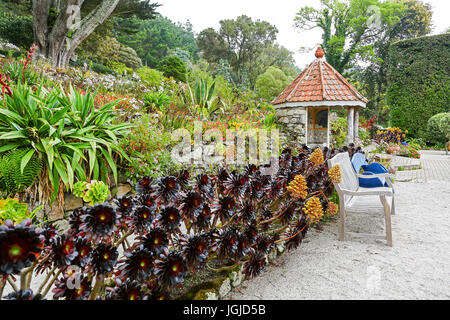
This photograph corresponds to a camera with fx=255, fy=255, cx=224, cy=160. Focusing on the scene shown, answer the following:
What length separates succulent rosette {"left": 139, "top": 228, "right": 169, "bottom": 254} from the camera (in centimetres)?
125

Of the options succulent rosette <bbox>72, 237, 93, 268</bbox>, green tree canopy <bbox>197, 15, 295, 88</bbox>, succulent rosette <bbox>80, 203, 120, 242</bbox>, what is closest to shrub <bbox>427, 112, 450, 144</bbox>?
succulent rosette <bbox>80, 203, 120, 242</bbox>

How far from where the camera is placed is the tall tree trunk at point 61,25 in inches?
340

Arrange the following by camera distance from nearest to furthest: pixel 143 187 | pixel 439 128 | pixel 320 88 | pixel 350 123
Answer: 1. pixel 143 187
2. pixel 320 88
3. pixel 350 123
4. pixel 439 128

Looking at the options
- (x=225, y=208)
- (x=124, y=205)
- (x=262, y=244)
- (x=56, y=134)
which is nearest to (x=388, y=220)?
(x=262, y=244)

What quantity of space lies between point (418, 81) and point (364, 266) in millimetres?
14425

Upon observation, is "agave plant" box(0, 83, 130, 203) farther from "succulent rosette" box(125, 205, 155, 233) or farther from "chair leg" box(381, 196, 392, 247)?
"chair leg" box(381, 196, 392, 247)

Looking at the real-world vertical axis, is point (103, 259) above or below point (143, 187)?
below

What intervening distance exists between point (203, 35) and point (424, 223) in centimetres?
2687

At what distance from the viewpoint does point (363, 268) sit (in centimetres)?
219

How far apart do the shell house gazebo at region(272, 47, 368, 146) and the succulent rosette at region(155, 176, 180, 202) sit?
508 centimetres

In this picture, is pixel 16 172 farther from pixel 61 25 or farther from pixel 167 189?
pixel 61 25

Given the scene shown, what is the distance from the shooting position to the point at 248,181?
76.5 inches
